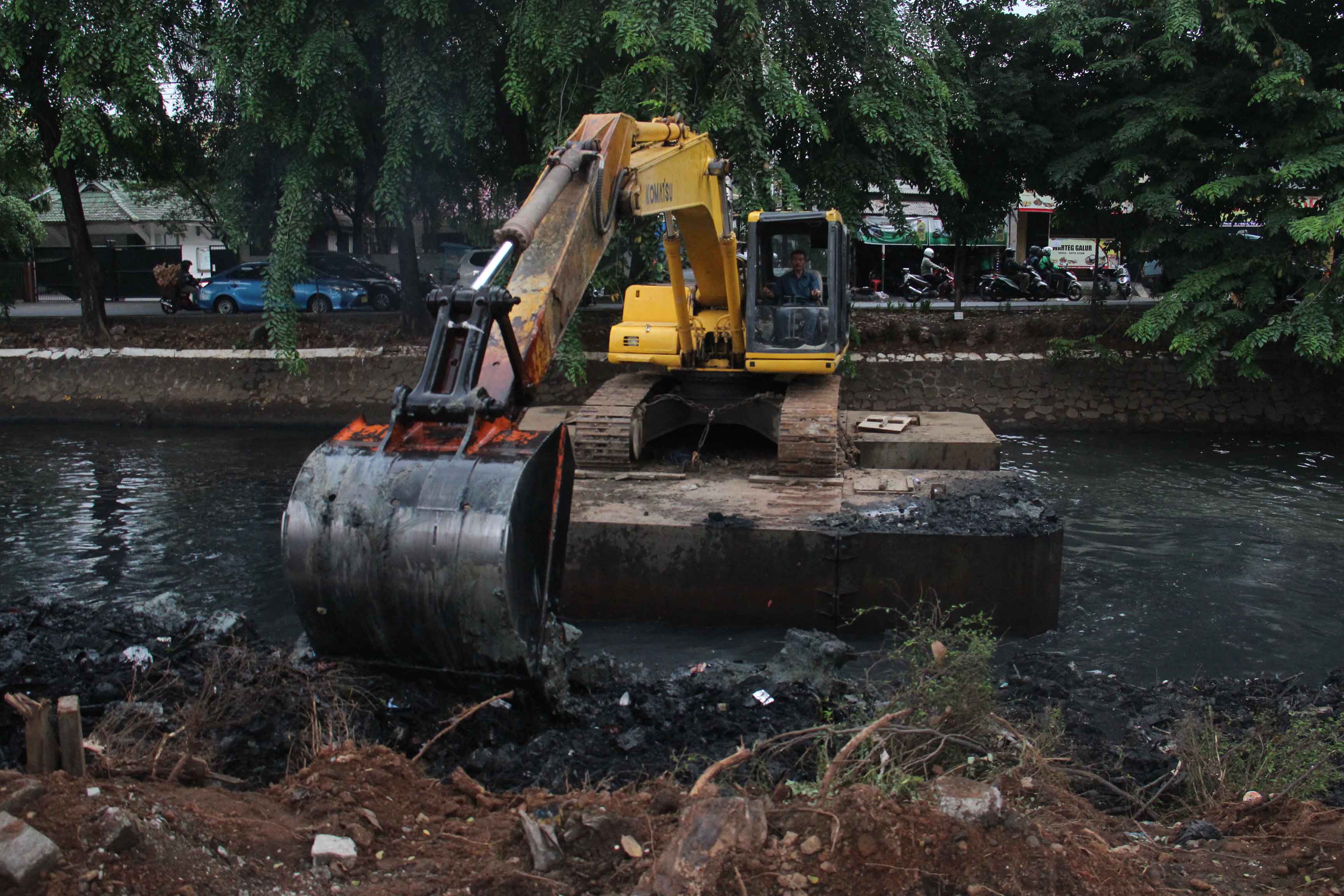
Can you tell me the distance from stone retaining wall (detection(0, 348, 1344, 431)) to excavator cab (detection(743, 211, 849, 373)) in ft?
22.9

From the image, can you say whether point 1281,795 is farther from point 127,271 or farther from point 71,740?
point 127,271

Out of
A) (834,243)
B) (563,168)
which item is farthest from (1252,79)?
(563,168)

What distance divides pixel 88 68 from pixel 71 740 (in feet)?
43.7

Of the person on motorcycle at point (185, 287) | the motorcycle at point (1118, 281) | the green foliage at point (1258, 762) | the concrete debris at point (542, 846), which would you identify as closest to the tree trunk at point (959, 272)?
the motorcycle at point (1118, 281)

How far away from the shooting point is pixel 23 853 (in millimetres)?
3178

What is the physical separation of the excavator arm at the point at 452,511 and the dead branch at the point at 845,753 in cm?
130

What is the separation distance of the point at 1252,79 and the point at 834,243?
885cm

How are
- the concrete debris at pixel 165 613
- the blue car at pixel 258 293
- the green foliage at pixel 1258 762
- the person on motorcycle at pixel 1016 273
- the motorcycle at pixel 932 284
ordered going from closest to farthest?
the green foliage at pixel 1258 762 → the concrete debris at pixel 165 613 → the motorcycle at pixel 932 284 → the blue car at pixel 258 293 → the person on motorcycle at pixel 1016 273

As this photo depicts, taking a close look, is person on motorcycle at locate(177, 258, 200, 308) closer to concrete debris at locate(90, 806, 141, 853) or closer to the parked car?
the parked car

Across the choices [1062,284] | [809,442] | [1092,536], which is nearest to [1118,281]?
[1062,284]

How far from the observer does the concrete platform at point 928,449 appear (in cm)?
1036

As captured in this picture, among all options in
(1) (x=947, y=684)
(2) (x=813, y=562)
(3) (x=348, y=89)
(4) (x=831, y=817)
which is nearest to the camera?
(4) (x=831, y=817)

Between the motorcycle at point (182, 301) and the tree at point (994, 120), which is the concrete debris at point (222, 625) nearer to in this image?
the tree at point (994, 120)

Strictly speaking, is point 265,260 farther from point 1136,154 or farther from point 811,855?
point 811,855
